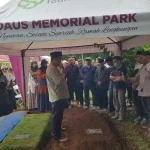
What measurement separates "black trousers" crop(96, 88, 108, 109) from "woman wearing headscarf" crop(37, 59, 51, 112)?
5.30ft

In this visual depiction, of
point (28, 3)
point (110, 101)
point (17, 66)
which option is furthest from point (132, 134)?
point (17, 66)

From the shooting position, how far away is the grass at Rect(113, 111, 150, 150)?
548cm

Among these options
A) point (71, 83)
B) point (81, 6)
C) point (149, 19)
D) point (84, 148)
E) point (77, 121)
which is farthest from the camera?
point (71, 83)

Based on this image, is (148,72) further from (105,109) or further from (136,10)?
(105,109)

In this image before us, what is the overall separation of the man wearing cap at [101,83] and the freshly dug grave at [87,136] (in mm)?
812

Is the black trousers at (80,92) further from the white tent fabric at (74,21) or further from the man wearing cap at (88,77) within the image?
the white tent fabric at (74,21)

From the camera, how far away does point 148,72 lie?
5703 millimetres

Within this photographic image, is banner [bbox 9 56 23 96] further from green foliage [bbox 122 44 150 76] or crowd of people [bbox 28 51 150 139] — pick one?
green foliage [bbox 122 44 150 76]

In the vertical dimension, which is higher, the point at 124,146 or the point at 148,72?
the point at 148,72

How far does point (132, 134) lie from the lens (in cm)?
623

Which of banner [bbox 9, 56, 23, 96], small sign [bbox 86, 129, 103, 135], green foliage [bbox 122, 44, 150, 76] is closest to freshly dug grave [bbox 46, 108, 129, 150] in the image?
small sign [bbox 86, 129, 103, 135]

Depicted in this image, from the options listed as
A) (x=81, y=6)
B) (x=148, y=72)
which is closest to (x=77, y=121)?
(x=148, y=72)

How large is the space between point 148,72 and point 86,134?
6.05ft

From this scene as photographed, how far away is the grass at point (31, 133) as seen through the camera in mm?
5192
